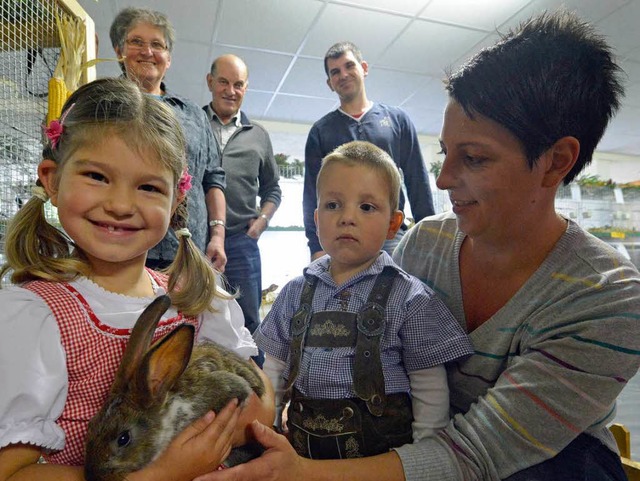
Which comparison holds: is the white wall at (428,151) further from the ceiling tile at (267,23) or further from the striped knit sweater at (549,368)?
the striped knit sweater at (549,368)

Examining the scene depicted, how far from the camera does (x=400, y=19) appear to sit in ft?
15.3

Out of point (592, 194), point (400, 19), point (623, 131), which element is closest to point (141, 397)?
point (400, 19)

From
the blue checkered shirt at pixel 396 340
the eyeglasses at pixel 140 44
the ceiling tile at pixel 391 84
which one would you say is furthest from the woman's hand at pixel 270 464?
the ceiling tile at pixel 391 84

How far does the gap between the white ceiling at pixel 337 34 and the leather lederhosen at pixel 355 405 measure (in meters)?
3.84

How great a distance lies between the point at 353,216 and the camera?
4.54ft

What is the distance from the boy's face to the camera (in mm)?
1391

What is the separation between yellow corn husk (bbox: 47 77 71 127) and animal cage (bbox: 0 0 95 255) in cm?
18

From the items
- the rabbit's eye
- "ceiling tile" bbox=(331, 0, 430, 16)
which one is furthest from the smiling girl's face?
"ceiling tile" bbox=(331, 0, 430, 16)

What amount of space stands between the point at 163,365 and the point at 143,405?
0.26 ft

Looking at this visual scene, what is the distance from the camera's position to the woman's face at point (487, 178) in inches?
44.0

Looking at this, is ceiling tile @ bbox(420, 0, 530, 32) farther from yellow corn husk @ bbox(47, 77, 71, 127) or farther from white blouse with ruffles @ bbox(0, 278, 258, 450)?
white blouse with ruffles @ bbox(0, 278, 258, 450)

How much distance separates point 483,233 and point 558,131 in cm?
32

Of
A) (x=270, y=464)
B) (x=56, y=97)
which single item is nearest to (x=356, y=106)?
(x=56, y=97)

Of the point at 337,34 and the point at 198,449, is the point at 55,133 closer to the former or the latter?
the point at 198,449
